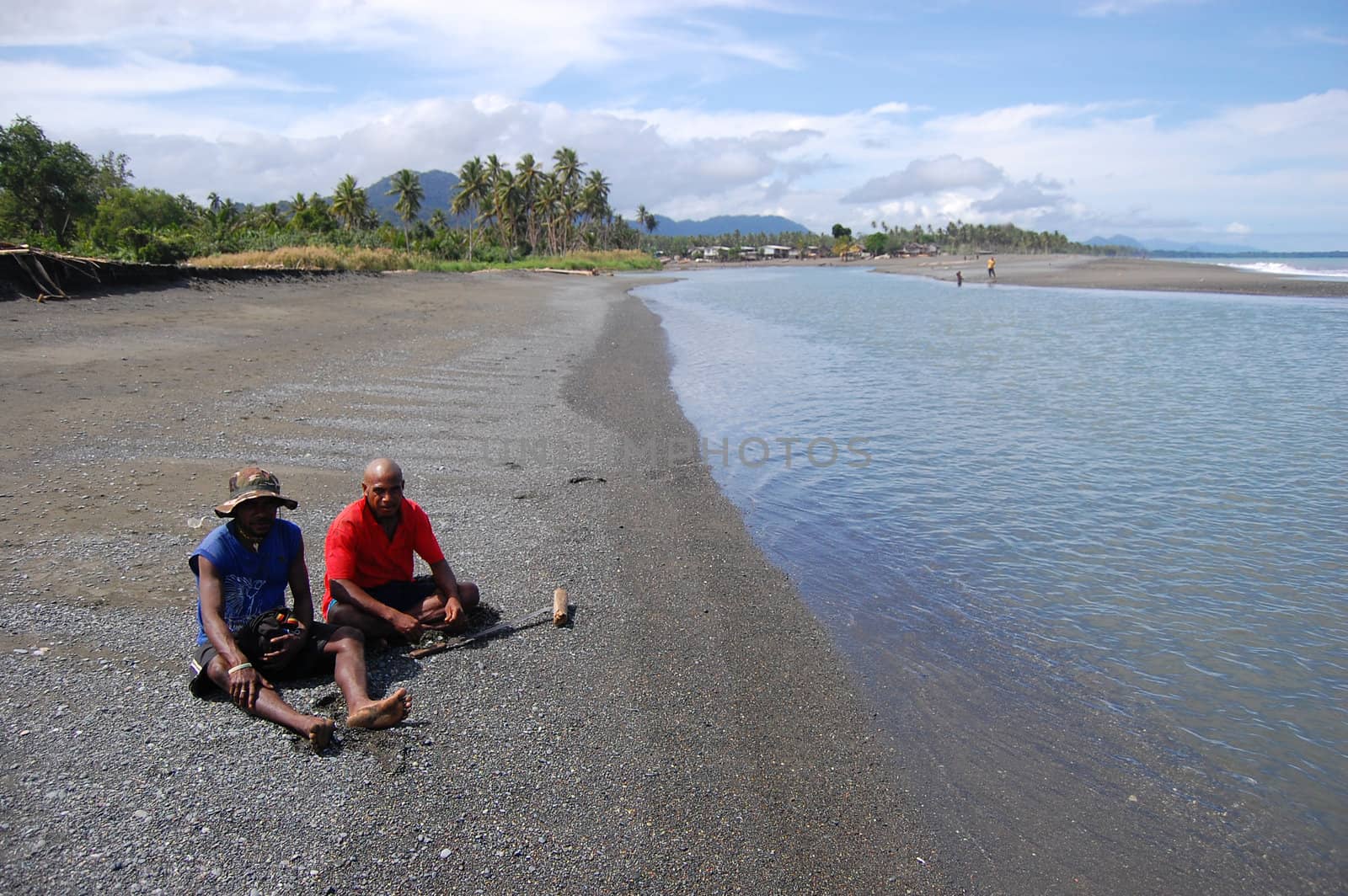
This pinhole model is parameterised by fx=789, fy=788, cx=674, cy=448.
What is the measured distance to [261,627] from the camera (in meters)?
4.45

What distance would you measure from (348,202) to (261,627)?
284 ft

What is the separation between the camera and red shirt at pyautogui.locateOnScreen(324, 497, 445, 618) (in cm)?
504

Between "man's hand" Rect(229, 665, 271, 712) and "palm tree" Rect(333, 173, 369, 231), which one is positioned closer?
"man's hand" Rect(229, 665, 271, 712)

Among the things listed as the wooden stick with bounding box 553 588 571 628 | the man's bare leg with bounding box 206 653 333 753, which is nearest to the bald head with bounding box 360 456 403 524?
the man's bare leg with bounding box 206 653 333 753

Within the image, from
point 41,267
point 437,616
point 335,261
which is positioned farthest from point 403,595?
point 335,261

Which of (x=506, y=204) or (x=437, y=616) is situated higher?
(x=506, y=204)

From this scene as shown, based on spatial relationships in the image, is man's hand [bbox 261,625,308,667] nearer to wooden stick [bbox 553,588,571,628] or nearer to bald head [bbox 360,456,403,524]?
bald head [bbox 360,456,403,524]

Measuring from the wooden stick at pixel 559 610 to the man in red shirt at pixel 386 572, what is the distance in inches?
23.3

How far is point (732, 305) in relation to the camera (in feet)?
145

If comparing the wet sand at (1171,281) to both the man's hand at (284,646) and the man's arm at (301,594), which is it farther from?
the man's hand at (284,646)

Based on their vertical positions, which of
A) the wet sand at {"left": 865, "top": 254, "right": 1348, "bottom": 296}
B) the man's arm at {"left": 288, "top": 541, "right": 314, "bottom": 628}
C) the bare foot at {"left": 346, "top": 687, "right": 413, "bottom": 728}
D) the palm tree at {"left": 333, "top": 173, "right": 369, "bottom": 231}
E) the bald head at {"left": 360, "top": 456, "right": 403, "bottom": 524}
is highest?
the palm tree at {"left": 333, "top": 173, "right": 369, "bottom": 231}

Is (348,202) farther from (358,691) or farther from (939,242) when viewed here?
(939,242)

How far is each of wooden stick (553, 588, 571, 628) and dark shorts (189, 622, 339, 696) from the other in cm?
147

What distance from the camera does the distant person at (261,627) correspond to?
4.21 m
